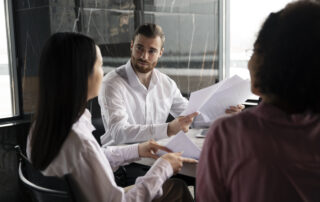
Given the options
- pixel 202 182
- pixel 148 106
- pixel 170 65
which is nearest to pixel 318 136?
pixel 202 182

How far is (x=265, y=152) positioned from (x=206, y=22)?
318 centimetres

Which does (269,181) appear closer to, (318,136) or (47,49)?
(318,136)

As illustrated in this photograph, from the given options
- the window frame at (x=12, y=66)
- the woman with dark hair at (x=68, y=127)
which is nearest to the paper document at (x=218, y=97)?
the woman with dark hair at (x=68, y=127)

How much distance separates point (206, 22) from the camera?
381cm

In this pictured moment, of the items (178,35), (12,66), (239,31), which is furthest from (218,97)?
(239,31)

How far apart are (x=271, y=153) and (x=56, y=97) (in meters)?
0.62

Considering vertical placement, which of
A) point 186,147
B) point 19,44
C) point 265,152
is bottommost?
point 186,147

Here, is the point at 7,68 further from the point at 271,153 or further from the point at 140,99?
the point at 271,153

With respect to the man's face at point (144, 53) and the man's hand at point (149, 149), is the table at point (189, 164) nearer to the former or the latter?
the man's hand at point (149, 149)

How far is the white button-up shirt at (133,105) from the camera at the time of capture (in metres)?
2.00

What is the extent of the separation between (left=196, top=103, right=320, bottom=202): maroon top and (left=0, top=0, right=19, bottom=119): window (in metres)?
2.10

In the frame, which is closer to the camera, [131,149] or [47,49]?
[47,49]

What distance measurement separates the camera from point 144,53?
2377 millimetres

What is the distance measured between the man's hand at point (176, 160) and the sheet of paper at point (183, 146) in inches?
1.2
